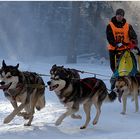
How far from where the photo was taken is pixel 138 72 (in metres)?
7.19

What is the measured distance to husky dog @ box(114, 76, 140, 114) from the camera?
691 centimetres

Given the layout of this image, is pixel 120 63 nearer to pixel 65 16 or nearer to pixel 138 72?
pixel 138 72

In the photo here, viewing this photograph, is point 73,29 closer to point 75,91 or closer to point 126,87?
point 126,87

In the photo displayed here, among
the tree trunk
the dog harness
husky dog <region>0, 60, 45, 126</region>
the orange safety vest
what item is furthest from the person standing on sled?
the tree trunk

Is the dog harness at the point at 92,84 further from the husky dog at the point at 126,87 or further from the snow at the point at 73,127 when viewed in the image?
the husky dog at the point at 126,87

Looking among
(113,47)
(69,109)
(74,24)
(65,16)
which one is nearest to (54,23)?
(65,16)

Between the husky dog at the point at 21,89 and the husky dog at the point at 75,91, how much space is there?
15.5 inches

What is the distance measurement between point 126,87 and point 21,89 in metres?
2.23

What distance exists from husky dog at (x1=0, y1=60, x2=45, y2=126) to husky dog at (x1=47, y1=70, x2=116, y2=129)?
1.29 ft

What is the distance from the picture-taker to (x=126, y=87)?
700 cm

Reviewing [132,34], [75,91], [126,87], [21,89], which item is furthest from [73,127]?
[132,34]

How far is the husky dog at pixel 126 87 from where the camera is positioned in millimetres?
6910

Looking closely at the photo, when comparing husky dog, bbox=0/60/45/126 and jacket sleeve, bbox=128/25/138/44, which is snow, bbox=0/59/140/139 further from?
jacket sleeve, bbox=128/25/138/44

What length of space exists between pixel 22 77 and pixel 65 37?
81.3 feet
